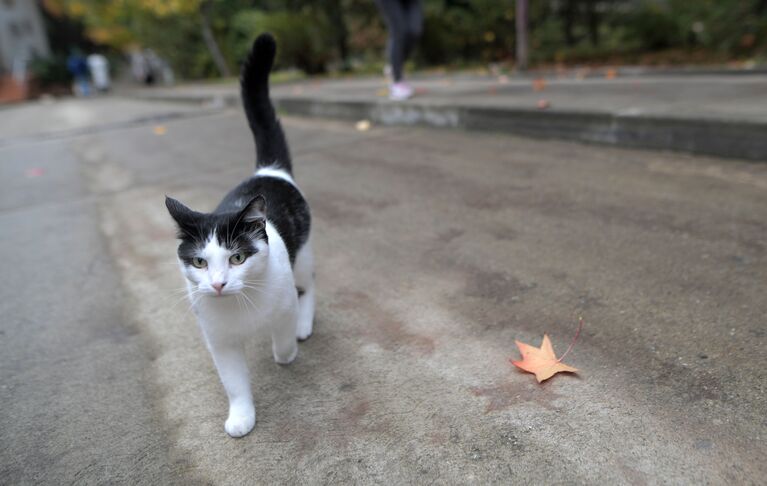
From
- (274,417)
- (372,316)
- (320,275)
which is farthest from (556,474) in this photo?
(320,275)

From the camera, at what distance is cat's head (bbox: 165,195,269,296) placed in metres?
1.47

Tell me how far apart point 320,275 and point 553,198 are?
1.44 meters

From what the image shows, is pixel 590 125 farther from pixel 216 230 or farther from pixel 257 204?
pixel 216 230

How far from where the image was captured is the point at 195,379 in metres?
1.90

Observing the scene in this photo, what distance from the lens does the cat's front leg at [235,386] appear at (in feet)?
5.24

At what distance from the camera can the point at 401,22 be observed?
5.62 metres

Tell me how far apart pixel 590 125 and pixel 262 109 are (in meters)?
2.79

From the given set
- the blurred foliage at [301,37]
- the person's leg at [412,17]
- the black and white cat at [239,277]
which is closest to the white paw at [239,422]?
the black and white cat at [239,277]

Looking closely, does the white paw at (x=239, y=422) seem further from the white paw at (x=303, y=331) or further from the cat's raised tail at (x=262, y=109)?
the cat's raised tail at (x=262, y=109)

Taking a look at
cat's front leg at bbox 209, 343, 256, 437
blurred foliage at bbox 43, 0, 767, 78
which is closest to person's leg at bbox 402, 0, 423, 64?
blurred foliage at bbox 43, 0, 767, 78

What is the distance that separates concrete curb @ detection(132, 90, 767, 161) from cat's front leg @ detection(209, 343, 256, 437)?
124 inches

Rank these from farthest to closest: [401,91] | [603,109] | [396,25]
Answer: [401,91] < [396,25] < [603,109]

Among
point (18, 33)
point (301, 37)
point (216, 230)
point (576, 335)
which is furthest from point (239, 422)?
point (18, 33)

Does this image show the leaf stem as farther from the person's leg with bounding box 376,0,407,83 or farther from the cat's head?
the person's leg with bounding box 376,0,407,83
